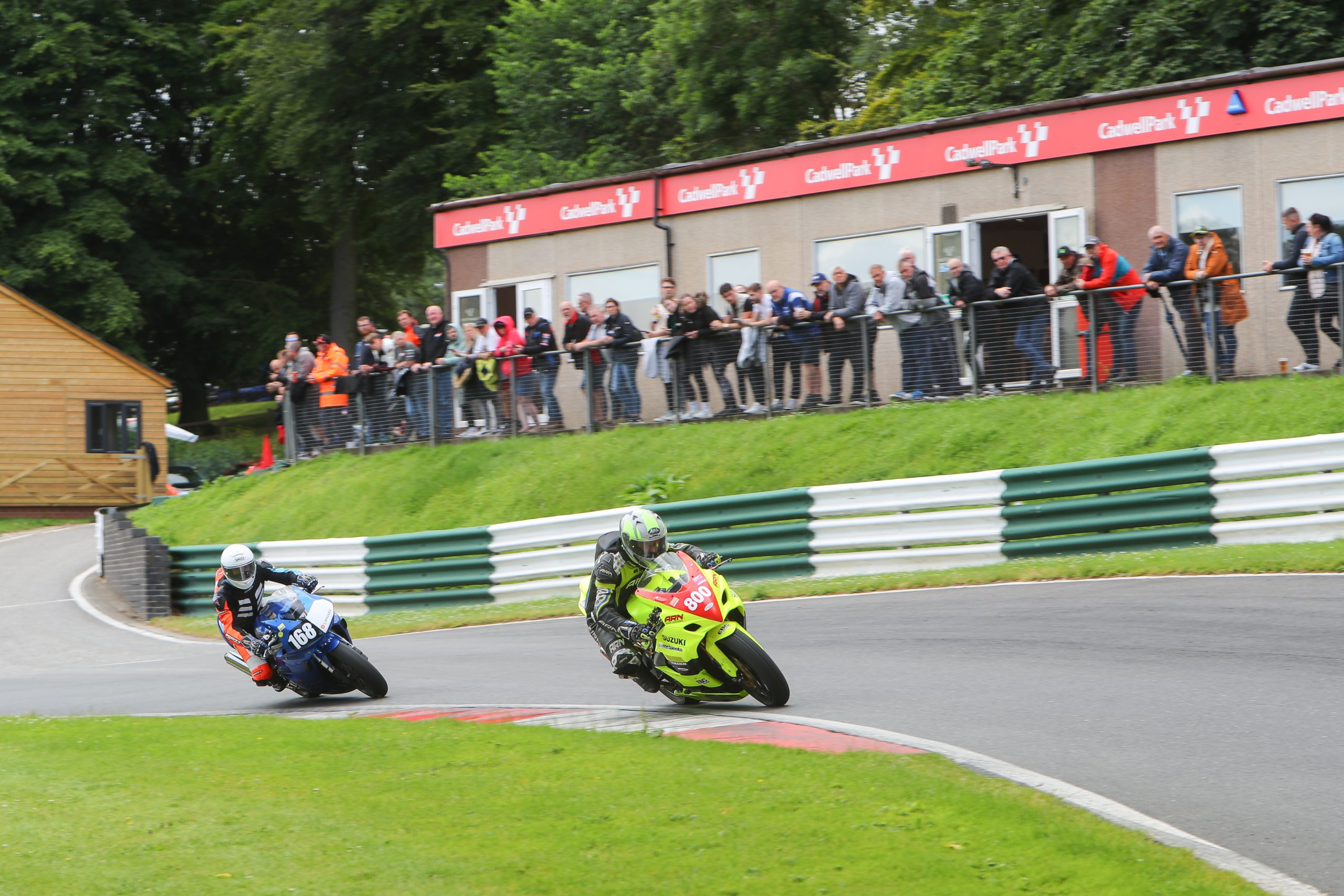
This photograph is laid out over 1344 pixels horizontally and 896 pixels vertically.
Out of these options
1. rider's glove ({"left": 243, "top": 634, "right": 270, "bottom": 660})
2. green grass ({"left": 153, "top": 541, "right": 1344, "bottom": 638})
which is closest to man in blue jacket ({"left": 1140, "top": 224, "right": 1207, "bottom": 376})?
green grass ({"left": 153, "top": 541, "right": 1344, "bottom": 638})

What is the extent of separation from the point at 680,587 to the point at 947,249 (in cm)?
Result: 1210

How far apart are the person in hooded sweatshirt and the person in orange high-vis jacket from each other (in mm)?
3776

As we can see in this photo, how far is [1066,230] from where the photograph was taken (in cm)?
1961

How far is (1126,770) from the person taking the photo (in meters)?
7.39

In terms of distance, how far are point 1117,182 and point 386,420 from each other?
12090 mm

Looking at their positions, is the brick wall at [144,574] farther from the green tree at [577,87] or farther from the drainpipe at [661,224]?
the green tree at [577,87]

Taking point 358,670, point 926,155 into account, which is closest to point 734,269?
point 926,155

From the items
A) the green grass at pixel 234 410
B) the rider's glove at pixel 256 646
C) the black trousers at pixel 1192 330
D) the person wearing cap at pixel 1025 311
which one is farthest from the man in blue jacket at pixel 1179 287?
the green grass at pixel 234 410

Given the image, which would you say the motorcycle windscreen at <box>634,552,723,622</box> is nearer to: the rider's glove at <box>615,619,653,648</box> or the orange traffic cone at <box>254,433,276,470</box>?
the rider's glove at <box>615,619,653,648</box>

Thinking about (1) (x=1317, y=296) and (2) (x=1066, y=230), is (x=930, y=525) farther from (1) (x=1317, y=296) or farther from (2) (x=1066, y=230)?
(2) (x=1066, y=230)

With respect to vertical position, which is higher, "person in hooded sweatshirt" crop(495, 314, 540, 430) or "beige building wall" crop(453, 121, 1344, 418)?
"beige building wall" crop(453, 121, 1344, 418)

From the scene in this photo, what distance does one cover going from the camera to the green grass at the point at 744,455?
16.2m

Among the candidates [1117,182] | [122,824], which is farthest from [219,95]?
[122,824]

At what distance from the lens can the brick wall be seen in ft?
76.9
